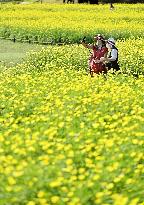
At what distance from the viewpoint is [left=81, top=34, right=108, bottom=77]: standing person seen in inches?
506

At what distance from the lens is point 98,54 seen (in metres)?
13.1

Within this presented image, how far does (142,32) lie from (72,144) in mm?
22308

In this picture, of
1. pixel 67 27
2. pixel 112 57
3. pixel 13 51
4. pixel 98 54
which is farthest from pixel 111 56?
pixel 67 27

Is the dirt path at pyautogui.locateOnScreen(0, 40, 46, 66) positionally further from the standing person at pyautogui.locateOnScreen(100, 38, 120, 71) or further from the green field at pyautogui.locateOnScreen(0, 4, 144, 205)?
the green field at pyautogui.locateOnScreen(0, 4, 144, 205)

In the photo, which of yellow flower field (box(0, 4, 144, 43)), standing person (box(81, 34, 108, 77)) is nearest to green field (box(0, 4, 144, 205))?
standing person (box(81, 34, 108, 77))

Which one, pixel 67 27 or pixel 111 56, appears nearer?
pixel 111 56

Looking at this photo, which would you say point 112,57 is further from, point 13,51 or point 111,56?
point 13,51

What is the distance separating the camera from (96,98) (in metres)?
8.86

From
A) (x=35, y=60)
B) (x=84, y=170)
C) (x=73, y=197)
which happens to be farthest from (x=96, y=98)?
(x=35, y=60)

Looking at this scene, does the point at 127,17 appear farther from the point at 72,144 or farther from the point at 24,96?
the point at 72,144

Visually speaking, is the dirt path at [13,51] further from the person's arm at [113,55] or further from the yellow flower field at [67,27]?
the person's arm at [113,55]

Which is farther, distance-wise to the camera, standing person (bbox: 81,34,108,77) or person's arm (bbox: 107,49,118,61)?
person's arm (bbox: 107,49,118,61)

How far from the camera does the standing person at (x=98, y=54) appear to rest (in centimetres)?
1284

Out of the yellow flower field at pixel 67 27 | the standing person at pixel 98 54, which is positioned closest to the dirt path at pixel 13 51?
the yellow flower field at pixel 67 27
